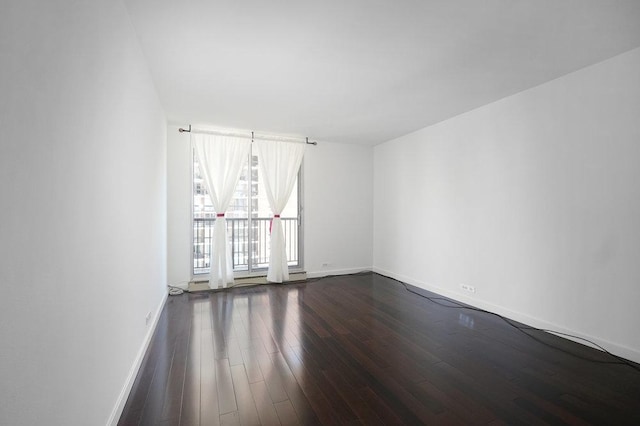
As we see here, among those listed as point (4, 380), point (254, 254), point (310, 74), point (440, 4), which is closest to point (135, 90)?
point (310, 74)

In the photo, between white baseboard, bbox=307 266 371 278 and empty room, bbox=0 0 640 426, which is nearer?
empty room, bbox=0 0 640 426

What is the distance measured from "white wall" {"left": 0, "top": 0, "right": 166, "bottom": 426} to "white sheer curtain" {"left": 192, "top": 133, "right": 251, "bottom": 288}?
2.33 metres

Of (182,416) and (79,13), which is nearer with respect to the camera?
(79,13)

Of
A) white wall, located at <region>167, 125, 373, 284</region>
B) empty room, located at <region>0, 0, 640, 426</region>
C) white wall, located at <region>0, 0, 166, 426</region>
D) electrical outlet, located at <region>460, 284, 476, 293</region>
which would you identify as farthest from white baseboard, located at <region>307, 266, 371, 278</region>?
white wall, located at <region>0, 0, 166, 426</region>

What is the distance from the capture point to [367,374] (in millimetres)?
2127

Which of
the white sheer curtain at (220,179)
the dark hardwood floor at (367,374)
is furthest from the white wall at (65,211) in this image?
the white sheer curtain at (220,179)

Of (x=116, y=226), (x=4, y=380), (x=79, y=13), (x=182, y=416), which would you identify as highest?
(x=79, y=13)

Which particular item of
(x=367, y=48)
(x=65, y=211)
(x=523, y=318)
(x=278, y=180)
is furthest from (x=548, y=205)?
(x=65, y=211)

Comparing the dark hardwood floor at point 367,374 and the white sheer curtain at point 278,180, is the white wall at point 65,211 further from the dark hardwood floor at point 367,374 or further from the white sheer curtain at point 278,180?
the white sheer curtain at point 278,180

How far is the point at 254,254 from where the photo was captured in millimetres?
5008

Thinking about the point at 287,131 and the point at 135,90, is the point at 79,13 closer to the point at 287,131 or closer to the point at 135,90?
the point at 135,90

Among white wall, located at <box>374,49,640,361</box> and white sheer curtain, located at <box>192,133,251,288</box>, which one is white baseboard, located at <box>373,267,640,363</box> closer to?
white wall, located at <box>374,49,640,361</box>

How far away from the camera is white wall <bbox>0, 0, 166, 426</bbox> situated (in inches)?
30.1

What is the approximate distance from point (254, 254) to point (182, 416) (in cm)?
336
